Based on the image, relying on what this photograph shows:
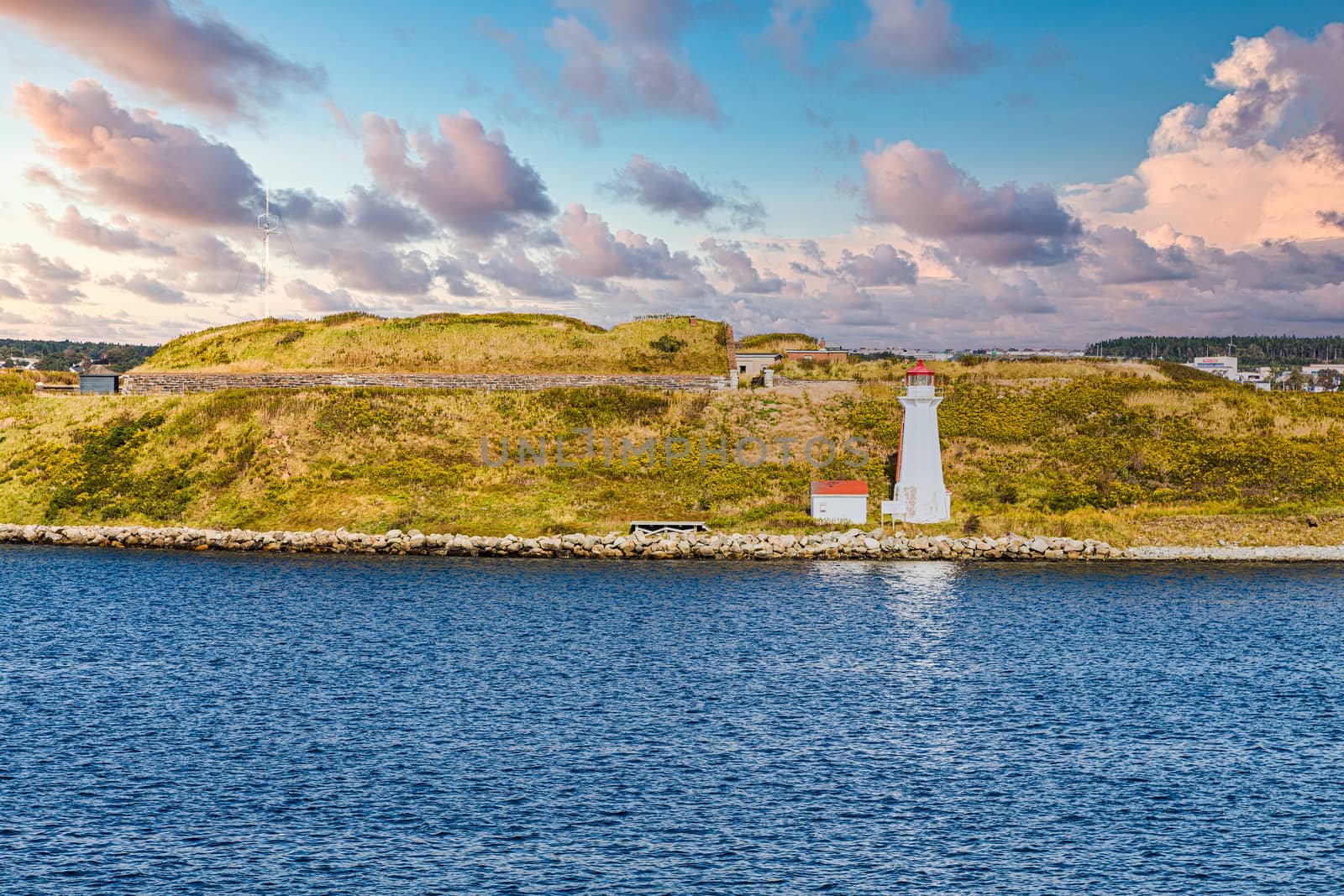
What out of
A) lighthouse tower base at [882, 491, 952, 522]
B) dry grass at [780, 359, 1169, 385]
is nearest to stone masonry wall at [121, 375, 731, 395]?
dry grass at [780, 359, 1169, 385]

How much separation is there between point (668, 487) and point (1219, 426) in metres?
40.2

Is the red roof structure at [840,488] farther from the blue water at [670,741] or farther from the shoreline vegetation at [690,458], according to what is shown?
the blue water at [670,741]

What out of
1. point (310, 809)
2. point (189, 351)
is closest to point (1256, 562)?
point (310, 809)

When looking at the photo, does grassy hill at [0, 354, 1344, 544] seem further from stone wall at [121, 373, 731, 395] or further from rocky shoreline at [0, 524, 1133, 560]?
stone wall at [121, 373, 731, 395]

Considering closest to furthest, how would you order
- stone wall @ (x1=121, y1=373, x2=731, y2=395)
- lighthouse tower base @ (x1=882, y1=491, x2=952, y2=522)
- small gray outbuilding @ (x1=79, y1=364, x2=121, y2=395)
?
lighthouse tower base @ (x1=882, y1=491, x2=952, y2=522) → stone wall @ (x1=121, y1=373, x2=731, y2=395) → small gray outbuilding @ (x1=79, y1=364, x2=121, y2=395)

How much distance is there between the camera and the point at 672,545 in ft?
178

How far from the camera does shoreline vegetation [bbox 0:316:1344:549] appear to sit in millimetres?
58969

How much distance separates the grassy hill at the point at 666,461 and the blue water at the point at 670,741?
15.4 m

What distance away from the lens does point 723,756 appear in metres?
24.0

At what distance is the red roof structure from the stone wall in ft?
73.8

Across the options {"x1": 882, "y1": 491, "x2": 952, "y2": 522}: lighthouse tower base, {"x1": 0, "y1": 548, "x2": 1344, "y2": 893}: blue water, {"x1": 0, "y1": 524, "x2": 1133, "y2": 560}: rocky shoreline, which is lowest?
{"x1": 0, "y1": 548, "x2": 1344, "y2": 893}: blue water

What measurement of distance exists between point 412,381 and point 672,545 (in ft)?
116

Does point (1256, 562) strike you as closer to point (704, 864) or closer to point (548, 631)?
point (548, 631)

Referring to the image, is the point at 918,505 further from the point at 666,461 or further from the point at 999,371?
the point at 999,371
